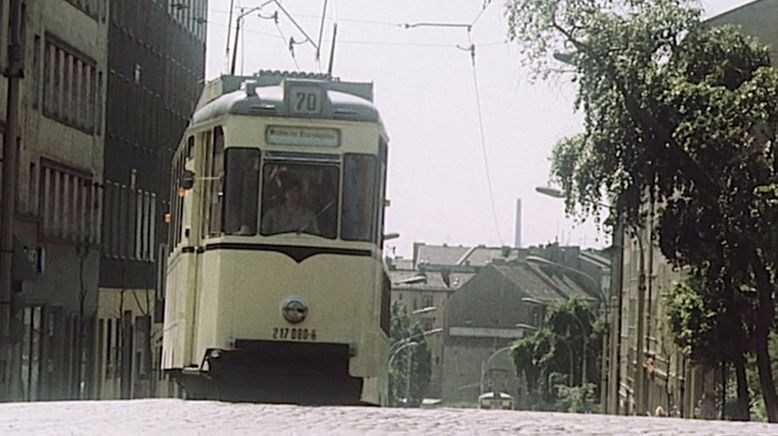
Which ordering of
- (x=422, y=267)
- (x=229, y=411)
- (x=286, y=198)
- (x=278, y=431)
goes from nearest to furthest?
(x=278, y=431) < (x=229, y=411) < (x=286, y=198) < (x=422, y=267)

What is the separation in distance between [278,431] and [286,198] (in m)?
11.3

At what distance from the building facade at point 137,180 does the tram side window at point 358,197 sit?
33.9 metres

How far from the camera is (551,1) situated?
35125 millimetres

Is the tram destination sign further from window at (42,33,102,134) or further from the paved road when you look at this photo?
window at (42,33,102,134)

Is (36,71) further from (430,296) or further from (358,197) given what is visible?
(358,197)

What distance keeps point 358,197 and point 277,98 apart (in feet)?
4.83

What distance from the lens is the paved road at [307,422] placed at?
12.1 metres

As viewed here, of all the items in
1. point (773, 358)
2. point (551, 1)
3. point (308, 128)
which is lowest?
point (773, 358)

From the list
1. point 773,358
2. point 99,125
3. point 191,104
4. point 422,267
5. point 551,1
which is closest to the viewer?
point 551,1

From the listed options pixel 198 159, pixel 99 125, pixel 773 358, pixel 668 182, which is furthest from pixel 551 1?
pixel 99 125

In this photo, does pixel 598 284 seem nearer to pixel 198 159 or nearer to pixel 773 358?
pixel 773 358

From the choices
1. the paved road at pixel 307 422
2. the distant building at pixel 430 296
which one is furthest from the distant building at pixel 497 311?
the paved road at pixel 307 422

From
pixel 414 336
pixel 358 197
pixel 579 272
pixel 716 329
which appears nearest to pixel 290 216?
pixel 358 197

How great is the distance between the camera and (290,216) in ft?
76.4
